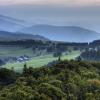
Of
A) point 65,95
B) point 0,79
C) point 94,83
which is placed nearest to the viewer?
point 65,95

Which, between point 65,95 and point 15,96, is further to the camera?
point 65,95

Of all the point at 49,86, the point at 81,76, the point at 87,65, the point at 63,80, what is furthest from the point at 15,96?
the point at 87,65

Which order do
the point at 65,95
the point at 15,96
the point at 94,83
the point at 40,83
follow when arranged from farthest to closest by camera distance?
the point at 94,83 < the point at 40,83 < the point at 65,95 < the point at 15,96

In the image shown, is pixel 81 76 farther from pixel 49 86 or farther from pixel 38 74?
pixel 49 86

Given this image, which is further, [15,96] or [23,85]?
[23,85]

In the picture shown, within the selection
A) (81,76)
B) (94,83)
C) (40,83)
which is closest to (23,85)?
(40,83)

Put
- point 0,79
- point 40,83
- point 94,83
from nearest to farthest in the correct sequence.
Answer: point 40,83
point 94,83
point 0,79

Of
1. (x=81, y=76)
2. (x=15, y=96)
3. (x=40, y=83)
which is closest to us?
(x=15, y=96)

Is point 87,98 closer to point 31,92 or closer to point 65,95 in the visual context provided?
point 65,95
